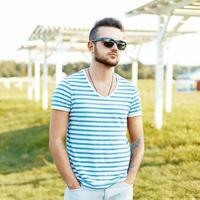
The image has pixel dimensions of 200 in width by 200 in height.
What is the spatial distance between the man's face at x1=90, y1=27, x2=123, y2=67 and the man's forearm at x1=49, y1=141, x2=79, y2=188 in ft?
1.58

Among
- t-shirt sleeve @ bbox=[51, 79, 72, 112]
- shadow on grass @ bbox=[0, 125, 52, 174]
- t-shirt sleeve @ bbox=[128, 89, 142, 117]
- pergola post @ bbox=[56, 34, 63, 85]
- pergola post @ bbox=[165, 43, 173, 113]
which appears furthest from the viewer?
pergola post @ bbox=[56, 34, 63, 85]

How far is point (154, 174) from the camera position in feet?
26.0

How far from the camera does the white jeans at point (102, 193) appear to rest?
264cm

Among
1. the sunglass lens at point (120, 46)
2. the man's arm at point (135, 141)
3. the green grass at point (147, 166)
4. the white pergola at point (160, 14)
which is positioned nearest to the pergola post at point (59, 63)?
the green grass at point (147, 166)

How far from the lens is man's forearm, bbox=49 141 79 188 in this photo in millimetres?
2639

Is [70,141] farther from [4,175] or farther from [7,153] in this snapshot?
[7,153]

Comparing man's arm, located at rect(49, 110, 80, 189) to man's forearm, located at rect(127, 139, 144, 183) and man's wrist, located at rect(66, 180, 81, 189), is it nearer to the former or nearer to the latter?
man's wrist, located at rect(66, 180, 81, 189)

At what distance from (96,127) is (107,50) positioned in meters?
0.40

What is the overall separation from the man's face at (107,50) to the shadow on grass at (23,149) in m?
6.91

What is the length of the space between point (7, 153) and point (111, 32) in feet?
30.7

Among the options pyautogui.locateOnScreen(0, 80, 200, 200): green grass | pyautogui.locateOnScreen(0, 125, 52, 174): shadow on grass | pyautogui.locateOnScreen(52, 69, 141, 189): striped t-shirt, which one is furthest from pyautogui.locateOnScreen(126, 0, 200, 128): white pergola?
pyautogui.locateOnScreen(52, 69, 141, 189): striped t-shirt

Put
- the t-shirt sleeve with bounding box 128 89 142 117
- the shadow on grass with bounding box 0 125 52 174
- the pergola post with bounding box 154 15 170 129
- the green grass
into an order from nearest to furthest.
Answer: the t-shirt sleeve with bounding box 128 89 142 117
the green grass
the shadow on grass with bounding box 0 125 52 174
the pergola post with bounding box 154 15 170 129

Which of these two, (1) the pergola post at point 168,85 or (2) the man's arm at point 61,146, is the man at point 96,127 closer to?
(2) the man's arm at point 61,146

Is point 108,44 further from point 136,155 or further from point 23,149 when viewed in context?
point 23,149
